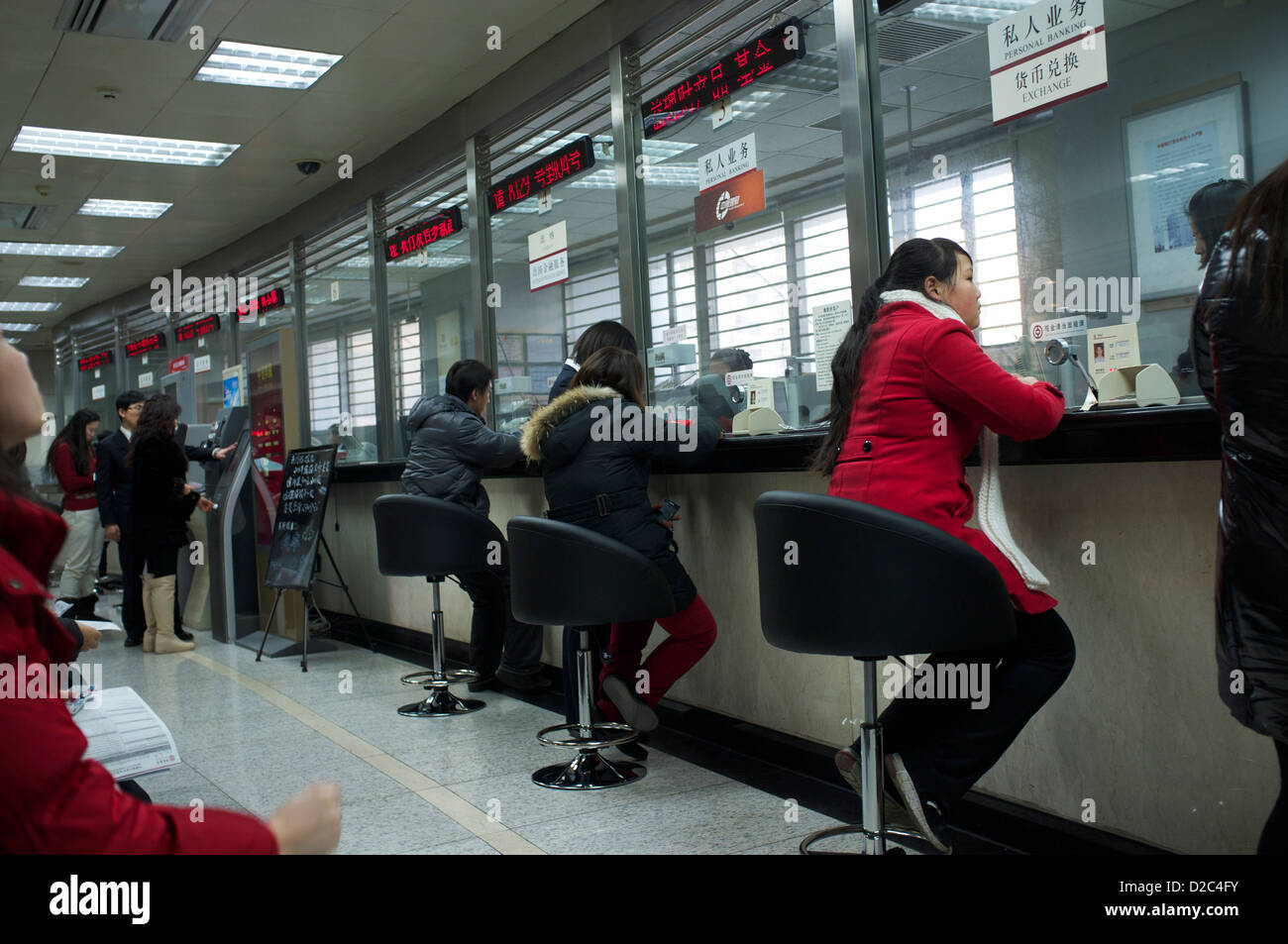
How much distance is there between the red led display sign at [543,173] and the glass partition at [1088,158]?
1.89 m

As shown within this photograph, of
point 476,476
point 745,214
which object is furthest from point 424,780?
point 745,214

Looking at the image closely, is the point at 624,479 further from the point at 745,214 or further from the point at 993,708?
the point at 993,708

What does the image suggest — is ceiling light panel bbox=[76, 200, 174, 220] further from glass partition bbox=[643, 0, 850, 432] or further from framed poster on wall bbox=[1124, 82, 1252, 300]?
framed poster on wall bbox=[1124, 82, 1252, 300]

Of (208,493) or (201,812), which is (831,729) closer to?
(201,812)

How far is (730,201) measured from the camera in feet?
13.4

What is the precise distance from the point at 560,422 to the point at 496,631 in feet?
5.61

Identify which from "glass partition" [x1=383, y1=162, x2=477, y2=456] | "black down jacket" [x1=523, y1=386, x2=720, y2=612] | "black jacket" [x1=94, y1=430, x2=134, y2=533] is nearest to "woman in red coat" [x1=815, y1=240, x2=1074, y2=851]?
"black down jacket" [x1=523, y1=386, x2=720, y2=612]

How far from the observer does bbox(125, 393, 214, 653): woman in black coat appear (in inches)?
248

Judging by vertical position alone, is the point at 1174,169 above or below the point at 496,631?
above

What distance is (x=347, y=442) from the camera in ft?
24.1

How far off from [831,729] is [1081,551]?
1060 mm

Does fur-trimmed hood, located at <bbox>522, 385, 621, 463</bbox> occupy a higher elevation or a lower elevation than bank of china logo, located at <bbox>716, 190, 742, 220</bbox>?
lower

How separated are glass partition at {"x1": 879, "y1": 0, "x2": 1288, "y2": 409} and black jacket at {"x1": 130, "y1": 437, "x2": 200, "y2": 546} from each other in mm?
4791

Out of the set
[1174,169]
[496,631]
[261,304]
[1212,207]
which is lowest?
[496,631]
